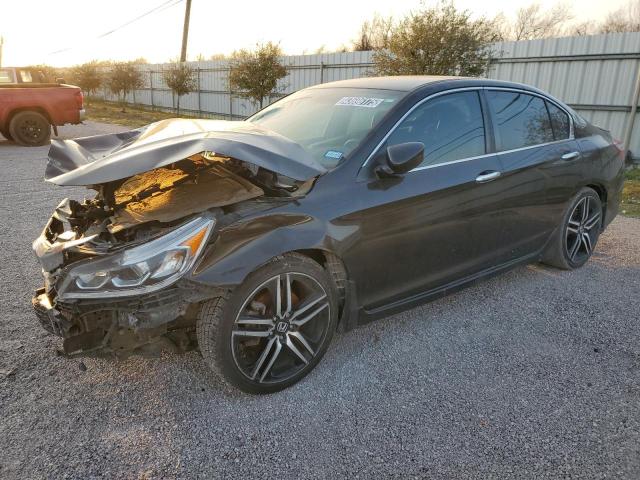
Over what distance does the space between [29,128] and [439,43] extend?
32.7 feet

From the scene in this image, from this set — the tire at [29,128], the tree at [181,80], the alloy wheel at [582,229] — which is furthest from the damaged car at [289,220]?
the tree at [181,80]

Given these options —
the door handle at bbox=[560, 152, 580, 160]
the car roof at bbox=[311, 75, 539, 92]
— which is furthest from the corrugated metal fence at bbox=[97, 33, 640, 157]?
the car roof at bbox=[311, 75, 539, 92]

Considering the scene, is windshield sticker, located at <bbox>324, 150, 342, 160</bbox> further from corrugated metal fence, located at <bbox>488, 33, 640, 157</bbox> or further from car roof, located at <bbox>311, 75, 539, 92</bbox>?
corrugated metal fence, located at <bbox>488, 33, 640, 157</bbox>

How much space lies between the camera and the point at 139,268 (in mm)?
2291

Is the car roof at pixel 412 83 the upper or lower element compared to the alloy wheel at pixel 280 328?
upper

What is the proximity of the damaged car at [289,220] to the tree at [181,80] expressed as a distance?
19.7 m

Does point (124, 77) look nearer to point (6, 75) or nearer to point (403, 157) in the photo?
point (6, 75)

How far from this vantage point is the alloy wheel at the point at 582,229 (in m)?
4.44

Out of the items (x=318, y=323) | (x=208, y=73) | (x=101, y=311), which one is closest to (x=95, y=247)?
(x=101, y=311)

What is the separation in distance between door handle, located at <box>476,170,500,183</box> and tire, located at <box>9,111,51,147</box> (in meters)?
12.1

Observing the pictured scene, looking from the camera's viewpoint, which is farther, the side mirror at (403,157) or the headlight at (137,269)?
the side mirror at (403,157)

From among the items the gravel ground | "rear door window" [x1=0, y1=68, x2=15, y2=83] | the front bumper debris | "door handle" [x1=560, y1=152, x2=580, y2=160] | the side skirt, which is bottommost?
the gravel ground

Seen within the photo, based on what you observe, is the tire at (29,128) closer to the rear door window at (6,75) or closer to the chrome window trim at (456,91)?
the rear door window at (6,75)

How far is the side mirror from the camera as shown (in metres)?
2.76
